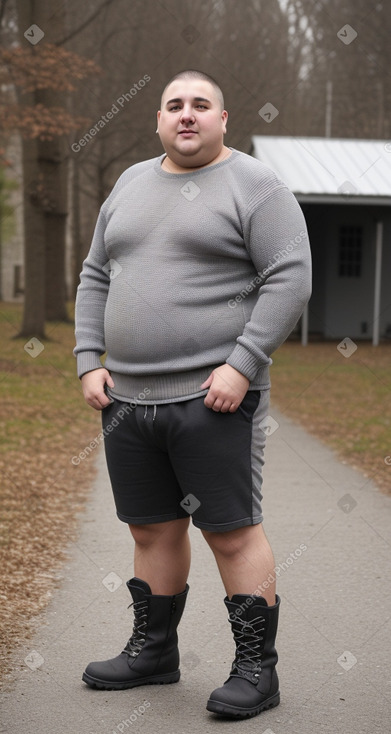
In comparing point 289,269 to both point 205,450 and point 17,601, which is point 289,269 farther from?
point 17,601

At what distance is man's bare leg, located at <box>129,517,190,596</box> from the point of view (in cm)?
357

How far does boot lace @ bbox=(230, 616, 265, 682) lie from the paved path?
0.15m

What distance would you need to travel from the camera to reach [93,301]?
12.1ft

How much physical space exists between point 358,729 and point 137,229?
1.74 metres

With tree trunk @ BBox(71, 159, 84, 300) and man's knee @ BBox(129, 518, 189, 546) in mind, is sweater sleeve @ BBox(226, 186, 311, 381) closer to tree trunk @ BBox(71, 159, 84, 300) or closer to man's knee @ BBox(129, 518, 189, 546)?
man's knee @ BBox(129, 518, 189, 546)

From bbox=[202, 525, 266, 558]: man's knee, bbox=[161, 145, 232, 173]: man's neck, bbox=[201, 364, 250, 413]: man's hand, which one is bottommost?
bbox=[202, 525, 266, 558]: man's knee

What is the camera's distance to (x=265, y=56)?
30.8 meters

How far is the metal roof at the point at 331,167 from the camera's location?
22.0 m

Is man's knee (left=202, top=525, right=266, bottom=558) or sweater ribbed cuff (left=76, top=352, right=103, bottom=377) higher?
sweater ribbed cuff (left=76, top=352, right=103, bottom=377)

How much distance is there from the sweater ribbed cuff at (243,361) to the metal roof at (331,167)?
59.9 ft

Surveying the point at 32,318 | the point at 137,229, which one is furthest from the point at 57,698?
the point at 32,318
